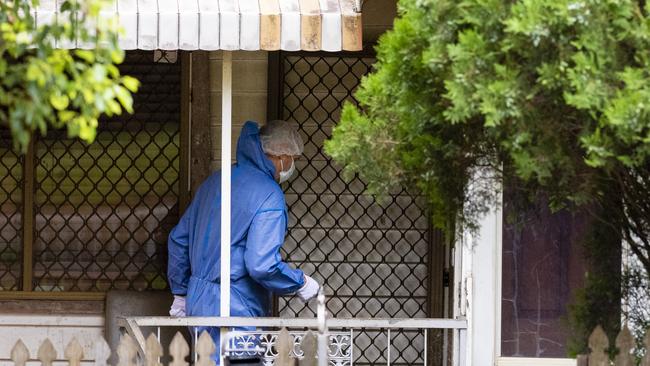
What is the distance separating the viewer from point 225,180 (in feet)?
21.5

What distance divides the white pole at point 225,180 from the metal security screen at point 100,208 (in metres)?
1.50

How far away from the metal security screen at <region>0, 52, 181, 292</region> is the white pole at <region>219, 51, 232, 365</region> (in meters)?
1.50

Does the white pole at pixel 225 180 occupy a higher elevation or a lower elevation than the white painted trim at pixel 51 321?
higher

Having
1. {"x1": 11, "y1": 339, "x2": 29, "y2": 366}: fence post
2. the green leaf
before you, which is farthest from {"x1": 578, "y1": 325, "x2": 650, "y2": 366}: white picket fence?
the green leaf

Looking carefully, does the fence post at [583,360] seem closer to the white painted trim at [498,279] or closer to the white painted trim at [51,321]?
the white painted trim at [498,279]

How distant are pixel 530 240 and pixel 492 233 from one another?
1.17 ft

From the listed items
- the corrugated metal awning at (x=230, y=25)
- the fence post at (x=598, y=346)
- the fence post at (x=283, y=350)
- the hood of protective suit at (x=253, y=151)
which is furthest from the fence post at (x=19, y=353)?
the fence post at (x=598, y=346)

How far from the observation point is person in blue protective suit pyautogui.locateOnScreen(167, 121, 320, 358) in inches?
265

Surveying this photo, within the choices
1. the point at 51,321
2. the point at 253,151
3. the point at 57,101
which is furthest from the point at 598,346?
the point at 51,321

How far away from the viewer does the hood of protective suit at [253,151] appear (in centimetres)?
702

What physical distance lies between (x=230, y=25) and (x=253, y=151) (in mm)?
1008

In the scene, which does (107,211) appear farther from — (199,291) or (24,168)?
(199,291)

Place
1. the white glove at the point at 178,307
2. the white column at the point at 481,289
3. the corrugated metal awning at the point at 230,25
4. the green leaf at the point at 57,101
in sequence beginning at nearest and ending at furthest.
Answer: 1. the green leaf at the point at 57,101
2. the corrugated metal awning at the point at 230,25
3. the white column at the point at 481,289
4. the white glove at the point at 178,307

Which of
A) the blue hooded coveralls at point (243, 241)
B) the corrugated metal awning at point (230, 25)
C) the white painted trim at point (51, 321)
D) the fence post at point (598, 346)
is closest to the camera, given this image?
the fence post at point (598, 346)
